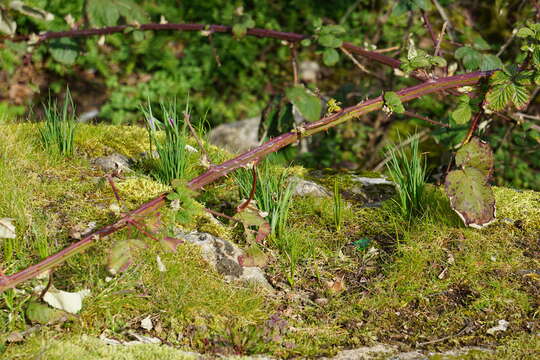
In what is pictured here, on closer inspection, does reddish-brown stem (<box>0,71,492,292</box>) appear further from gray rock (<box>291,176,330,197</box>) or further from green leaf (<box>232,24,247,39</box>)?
green leaf (<box>232,24,247,39</box>)

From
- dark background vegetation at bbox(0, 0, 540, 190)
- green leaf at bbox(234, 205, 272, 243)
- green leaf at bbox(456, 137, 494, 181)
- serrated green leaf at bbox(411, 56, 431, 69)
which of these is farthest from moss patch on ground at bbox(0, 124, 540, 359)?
dark background vegetation at bbox(0, 0, 540, 190)

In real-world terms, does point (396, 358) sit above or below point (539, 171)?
above

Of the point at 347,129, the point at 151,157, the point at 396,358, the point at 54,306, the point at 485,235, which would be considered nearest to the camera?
the point at 54,306

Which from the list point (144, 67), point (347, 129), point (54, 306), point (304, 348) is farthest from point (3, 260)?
point (144, 67)

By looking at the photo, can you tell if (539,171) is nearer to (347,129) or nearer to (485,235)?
(347,129)

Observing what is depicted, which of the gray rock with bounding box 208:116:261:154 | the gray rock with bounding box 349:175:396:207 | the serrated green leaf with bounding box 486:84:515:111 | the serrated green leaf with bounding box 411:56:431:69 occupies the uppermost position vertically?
the serrated green leaf with bounding box 411:56:431:69

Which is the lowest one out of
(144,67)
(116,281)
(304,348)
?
(144,67)

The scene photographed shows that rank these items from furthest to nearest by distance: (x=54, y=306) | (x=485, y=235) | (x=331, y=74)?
(x=331, y=74) < (x=485, y=235) < (x=54, y=306)

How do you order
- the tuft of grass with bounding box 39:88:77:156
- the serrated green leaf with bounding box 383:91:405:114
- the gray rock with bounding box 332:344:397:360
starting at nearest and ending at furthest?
the gray rock with bounding box 332:344:397:360
the serrated green leaf with bounding box 383:91:405:114
the tuft of grass with bounding box 39:88:77:156
